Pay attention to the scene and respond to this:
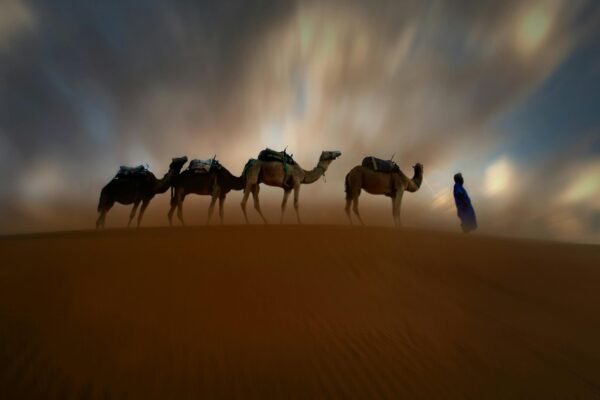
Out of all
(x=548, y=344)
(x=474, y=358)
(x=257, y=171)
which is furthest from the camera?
(x=257, y=171)

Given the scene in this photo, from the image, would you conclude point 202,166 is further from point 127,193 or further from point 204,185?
point 127,193

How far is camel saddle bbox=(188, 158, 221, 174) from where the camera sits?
1748cm

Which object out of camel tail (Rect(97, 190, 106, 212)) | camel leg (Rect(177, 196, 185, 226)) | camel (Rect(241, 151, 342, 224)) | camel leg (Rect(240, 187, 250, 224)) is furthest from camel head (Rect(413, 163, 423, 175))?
camel tail (Rect(97, 190, 106, 212))

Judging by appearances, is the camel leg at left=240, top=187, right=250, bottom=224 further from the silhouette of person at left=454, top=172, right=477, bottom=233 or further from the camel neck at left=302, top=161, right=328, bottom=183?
the silhouette of person at left=454, top=172, right=477, bottom=233

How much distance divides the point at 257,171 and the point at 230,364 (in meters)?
13.3

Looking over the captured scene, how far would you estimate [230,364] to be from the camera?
3.92 meters

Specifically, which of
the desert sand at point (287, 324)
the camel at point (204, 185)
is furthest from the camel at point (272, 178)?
the desert sand at point (287, 324)

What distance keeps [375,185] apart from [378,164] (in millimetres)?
1031

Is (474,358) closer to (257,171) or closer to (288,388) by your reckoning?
(288,388)

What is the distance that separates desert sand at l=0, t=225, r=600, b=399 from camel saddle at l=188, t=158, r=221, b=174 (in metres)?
9.62

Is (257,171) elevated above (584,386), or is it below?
above

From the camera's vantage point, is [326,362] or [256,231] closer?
[326,362]

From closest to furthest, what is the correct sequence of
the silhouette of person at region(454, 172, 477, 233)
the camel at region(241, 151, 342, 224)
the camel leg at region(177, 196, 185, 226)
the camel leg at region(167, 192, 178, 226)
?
the silhouette of person at region(454, 172, 477, 233) < the camel at region(241, 151, 342, 224) < the camel leg at region(177, 196, 185, 226) < the camel leg at region(167, 192, 178, 226)

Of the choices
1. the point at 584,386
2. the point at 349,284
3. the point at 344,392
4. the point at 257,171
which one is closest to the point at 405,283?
the point at 349,284
